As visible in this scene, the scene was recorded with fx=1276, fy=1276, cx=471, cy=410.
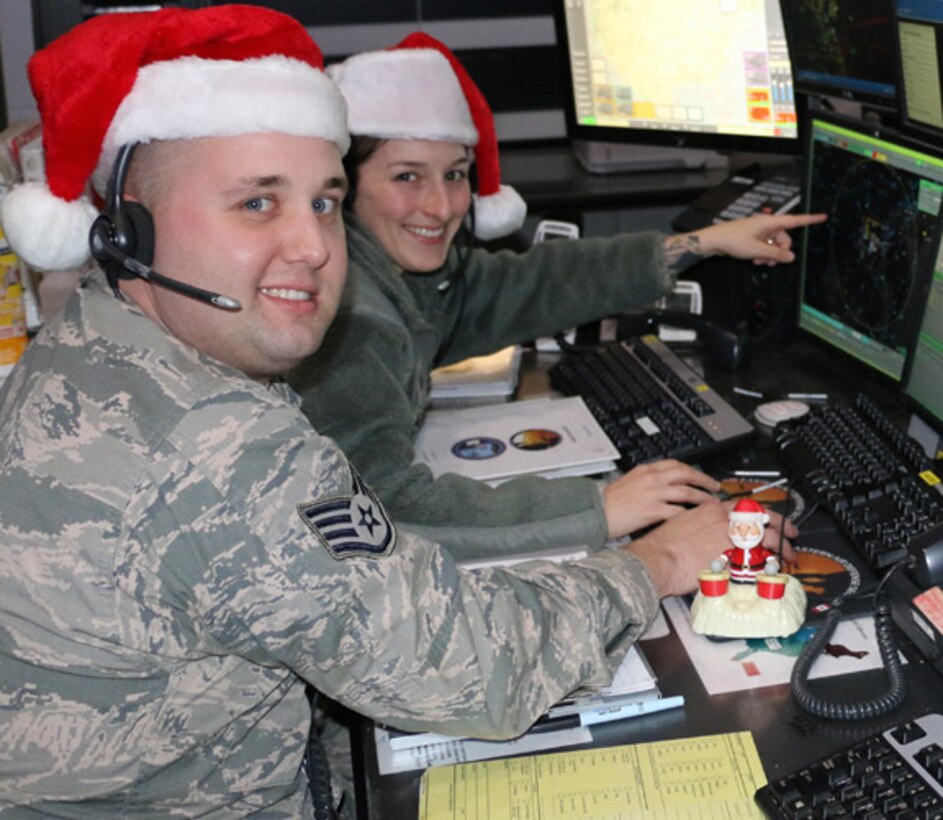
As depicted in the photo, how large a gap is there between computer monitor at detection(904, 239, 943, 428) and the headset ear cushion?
94cm

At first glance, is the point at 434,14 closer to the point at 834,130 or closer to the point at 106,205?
the point at 834,130

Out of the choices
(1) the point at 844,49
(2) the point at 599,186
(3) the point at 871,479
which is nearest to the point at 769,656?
(3) the point at 871,479

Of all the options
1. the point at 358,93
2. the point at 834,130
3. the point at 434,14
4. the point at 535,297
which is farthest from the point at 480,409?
the point at 434,14

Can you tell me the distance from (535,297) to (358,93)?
1.63 feet

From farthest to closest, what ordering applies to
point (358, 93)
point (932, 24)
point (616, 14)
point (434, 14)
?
point (434, 14) < point (616, 14) < point (358, 93) < point (932, 24)

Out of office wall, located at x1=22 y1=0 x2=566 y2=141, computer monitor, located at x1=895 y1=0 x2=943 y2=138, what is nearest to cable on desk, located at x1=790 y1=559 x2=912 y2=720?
computer monitor, located at x1=895 y1=0 x2=943 y2=138

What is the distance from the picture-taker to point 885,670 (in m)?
1.21

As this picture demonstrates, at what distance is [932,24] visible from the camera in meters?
1.53

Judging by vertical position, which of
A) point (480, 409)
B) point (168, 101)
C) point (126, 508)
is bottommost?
point (480, 409)

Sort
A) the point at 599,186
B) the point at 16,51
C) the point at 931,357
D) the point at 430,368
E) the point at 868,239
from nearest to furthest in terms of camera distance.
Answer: the point at 931,357 < the point at 868,239 < the point at 430,368 < the point at 599,186 < the point at 16,51

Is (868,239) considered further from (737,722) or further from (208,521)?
(208,521)

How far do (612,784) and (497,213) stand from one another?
120 centimetres

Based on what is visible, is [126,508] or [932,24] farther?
[932,24]

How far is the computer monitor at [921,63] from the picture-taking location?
1.54 meters
